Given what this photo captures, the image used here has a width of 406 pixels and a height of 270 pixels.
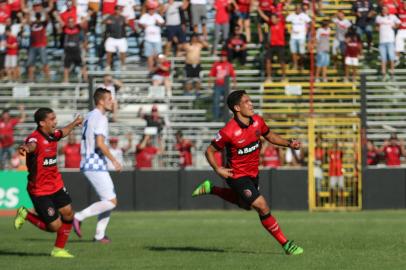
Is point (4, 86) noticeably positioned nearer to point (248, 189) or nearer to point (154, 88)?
point (154, 88)

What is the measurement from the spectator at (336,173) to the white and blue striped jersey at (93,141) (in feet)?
36.2

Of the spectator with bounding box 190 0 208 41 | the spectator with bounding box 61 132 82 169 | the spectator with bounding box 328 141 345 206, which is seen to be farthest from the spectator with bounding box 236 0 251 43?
the spectator with bounding box 61 132 82 169

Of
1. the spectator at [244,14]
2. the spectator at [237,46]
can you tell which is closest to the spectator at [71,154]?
the spectator at [237,46]

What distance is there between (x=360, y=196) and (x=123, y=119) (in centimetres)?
642

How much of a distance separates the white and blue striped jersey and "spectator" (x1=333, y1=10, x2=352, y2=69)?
1465 cm

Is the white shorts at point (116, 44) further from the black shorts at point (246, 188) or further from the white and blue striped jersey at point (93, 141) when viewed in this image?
the black shorts at point (246, 188)

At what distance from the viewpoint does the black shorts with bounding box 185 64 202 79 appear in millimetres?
28797

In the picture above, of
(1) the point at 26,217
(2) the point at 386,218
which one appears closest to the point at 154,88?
(2) the point at 386,218

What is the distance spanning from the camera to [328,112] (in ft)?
92.1

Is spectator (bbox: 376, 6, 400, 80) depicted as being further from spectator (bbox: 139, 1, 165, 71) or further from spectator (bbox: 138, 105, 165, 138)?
spectator (bbox: 138, 105, 165, 138)

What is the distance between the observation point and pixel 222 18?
1173 inches

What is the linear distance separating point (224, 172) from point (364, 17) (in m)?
17.1

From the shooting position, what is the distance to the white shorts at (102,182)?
1591 cm

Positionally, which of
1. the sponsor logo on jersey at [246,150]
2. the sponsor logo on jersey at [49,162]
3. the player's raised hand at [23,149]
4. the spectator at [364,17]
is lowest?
the sponsor logo on jersey at [49,162]
